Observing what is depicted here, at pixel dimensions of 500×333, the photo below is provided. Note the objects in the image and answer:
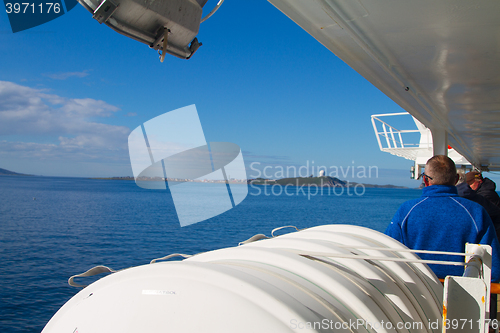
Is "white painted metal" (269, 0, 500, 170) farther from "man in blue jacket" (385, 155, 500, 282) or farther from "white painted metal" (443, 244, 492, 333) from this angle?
"white painted metal" (443, 244, 492, 333)

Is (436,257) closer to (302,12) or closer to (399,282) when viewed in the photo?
(399,282)

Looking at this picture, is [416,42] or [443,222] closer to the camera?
[443,222]

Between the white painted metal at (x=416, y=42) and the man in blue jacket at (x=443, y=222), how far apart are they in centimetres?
85

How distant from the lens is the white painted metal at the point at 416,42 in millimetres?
2068

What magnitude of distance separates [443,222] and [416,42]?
4.16ft

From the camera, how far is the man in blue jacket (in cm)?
227

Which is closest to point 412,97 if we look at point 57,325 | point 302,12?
point 302,12

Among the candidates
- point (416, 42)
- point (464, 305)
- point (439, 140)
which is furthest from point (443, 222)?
point (439, 140)

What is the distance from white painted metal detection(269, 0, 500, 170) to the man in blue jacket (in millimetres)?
853

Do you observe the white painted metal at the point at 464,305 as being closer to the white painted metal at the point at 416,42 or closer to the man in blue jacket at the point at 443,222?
the man in blue jacket at the point at 443,222

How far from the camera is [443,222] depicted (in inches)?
93.4

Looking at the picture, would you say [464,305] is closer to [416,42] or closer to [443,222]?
[443,222]

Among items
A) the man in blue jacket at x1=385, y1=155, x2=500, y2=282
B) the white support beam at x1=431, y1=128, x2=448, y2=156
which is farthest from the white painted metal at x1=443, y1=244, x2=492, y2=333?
the white support beam at x1=431, y1=128, x2=448, y2=156

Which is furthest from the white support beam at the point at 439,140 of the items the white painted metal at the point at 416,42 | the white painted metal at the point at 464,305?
the white painted metal at the point at 464,305
